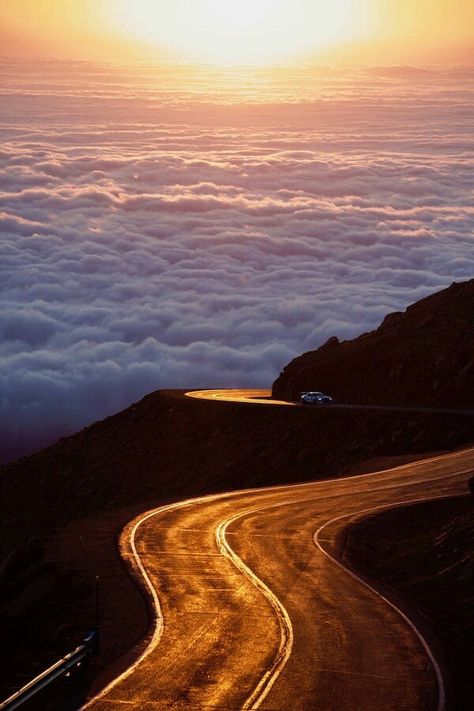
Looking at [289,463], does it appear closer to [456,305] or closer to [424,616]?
[456,305]

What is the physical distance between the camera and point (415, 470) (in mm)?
55312

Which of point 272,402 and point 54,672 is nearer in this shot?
point 54,672

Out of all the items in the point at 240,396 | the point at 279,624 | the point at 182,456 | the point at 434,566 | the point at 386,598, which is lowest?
the point at 386,598

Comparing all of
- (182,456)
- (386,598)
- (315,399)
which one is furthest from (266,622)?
(315,399)

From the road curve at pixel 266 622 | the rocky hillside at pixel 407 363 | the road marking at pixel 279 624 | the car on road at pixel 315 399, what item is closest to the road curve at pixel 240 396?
the car on road at pixel 315 399

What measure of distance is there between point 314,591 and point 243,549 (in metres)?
6.53

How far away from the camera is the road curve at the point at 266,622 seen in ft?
78.6

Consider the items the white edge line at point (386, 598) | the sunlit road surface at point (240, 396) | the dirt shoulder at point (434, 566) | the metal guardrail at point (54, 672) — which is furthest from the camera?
the sunlit road surface at point (240, 396)

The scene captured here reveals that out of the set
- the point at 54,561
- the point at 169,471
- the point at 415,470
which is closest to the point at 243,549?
the point at 54,561

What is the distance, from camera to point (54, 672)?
79.0 feet

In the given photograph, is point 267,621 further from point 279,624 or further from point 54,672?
point 54,672

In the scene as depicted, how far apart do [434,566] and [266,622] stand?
8.49 m

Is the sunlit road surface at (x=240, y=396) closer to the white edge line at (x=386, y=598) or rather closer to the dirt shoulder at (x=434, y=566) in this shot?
the white edge line at (x=386, y=598)

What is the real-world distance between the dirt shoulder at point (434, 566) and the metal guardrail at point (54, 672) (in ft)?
24.7
